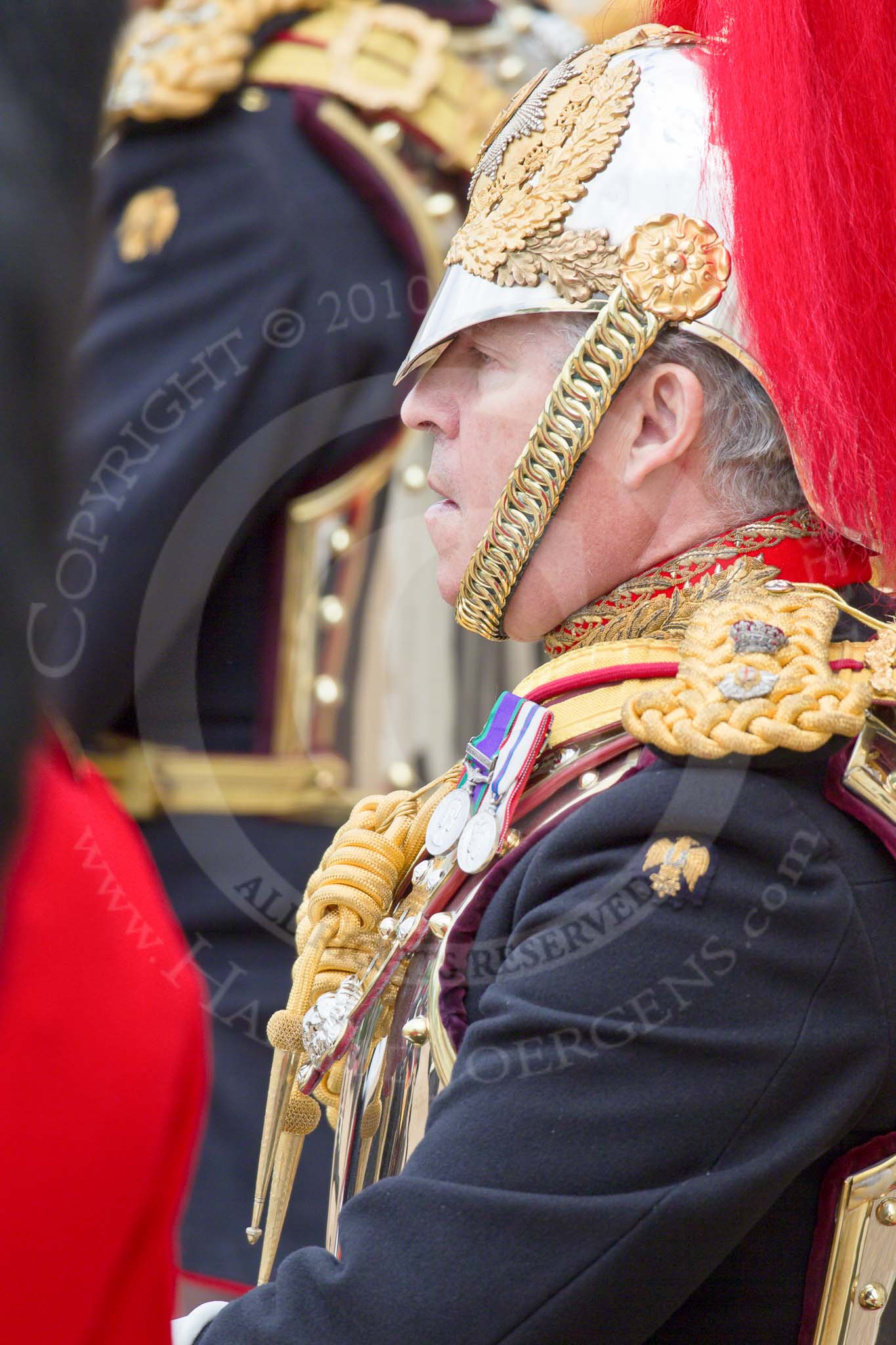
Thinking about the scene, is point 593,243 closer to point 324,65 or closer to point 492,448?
point 492,448

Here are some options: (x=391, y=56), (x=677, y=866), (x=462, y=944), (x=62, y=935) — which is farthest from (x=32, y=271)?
(x=391, y=56)

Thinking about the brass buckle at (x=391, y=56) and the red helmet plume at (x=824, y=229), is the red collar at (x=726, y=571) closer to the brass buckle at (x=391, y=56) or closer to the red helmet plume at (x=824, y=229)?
the red helmet plume at (x=824, y=229)

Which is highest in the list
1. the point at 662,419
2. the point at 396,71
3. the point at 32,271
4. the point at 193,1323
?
the point at 32,271

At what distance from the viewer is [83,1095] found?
0.59 meters

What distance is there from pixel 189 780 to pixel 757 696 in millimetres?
1363

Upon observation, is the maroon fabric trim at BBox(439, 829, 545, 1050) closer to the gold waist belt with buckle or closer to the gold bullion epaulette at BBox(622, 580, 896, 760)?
the gold bullion epaulette at BBox(622, 580, 896, 760)

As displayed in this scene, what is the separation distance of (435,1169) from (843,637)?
0.47 metres

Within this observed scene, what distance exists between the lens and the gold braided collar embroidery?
122 cm

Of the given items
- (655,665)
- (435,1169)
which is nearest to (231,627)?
(655,665)

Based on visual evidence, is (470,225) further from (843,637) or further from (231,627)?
(231,627)

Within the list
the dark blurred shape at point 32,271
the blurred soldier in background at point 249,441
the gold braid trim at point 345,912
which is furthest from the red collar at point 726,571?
the blurred soldier in background at point 249,441

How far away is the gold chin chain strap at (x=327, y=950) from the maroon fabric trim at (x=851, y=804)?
39cm

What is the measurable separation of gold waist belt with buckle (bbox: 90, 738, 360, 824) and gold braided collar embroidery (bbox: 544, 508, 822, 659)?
3.66 feet

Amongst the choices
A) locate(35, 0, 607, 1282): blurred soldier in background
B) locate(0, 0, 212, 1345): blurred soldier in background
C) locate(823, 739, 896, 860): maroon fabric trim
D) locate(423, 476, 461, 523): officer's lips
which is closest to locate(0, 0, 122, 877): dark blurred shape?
locate(0, 0, 212, 1345): blurred soldier in background
